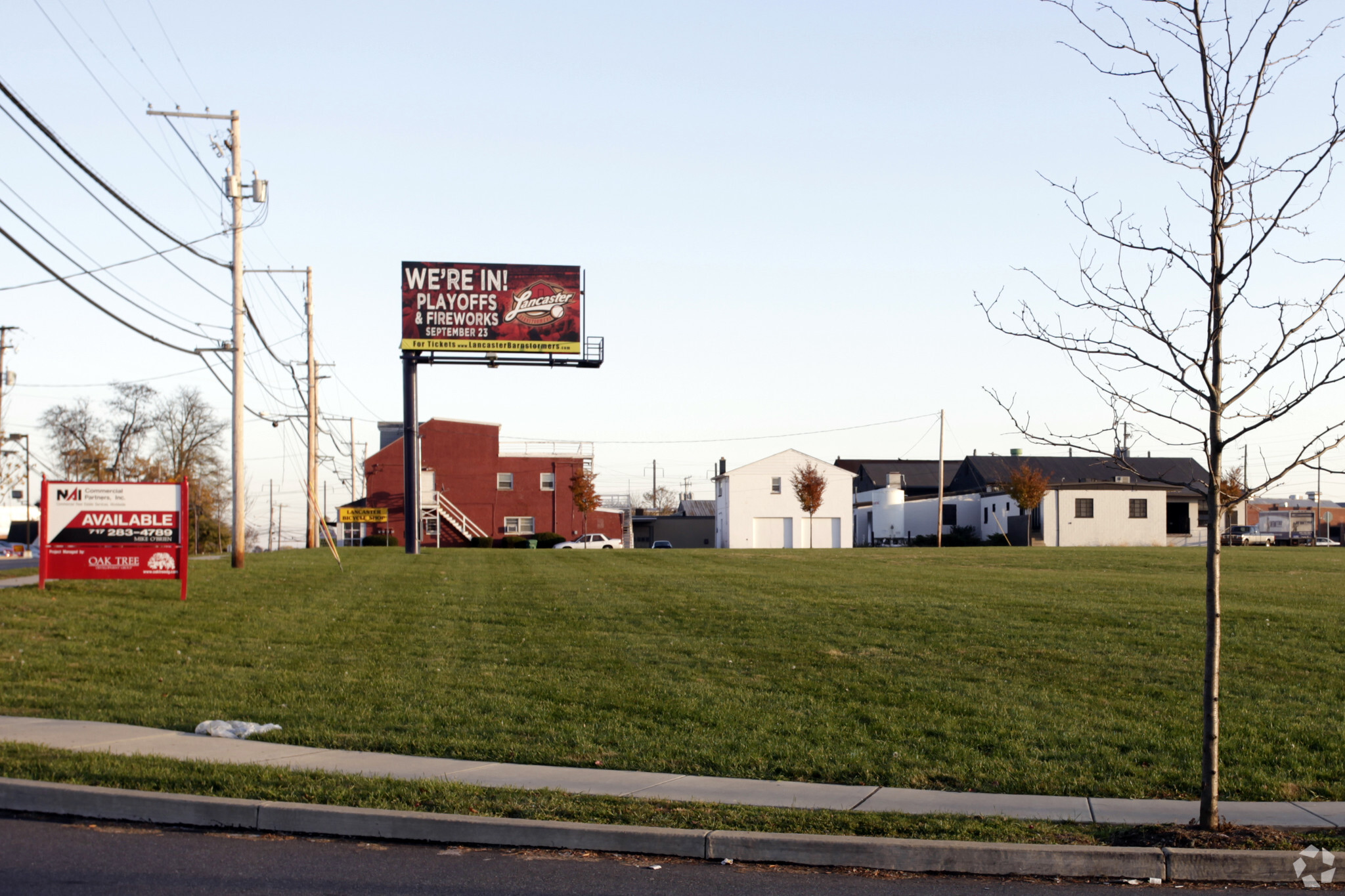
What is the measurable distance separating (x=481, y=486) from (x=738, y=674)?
5798 cm

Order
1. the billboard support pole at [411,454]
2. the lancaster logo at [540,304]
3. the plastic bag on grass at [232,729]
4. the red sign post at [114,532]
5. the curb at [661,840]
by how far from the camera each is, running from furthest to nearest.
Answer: the lancaster logo at [540,304] → the billboard support pole at [411,454] → the red sign post at [114,532] → the plastic bag on grass at [232,729] → the curb at [661,840]

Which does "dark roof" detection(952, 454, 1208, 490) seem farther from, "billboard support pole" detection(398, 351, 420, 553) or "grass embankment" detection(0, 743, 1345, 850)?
"grass embankment" detection(0, 743, 1345, 850)

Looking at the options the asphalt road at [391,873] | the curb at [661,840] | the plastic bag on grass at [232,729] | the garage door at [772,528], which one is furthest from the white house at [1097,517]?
the asphalt road at [391,873]

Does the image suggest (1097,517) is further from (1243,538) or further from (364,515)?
(364,515)

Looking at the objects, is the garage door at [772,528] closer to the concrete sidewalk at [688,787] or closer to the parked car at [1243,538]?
the parked car at [1243,538]

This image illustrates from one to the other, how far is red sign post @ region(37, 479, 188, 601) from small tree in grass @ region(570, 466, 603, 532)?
47.1m

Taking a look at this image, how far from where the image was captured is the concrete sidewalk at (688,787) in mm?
7113

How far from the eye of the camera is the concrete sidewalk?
7113 millimetres

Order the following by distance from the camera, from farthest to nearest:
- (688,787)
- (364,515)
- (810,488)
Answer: (810,488) → (364,515) → (688,787)

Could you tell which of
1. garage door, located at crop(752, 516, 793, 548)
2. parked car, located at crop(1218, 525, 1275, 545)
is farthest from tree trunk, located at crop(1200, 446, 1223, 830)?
parked car, located at crop(1218, 525, 1275, 545)

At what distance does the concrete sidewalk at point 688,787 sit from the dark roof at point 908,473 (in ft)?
268

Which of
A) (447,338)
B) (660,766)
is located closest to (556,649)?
(660,766)

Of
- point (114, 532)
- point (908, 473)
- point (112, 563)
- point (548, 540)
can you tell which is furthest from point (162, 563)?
point (908, 473)

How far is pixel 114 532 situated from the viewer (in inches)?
746
